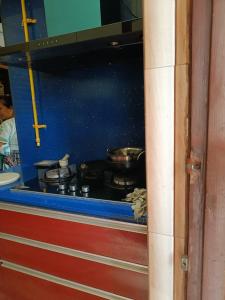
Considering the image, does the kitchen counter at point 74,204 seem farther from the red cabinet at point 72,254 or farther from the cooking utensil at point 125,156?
the cooking utensil at point 125,156

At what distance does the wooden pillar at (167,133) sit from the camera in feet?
1.34

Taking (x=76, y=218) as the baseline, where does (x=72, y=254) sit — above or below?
below

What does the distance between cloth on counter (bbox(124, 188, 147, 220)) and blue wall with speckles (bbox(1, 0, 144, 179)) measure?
411 millimetres

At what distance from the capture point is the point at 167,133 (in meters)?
0.44

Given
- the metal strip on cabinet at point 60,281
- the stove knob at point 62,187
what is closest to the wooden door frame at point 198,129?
the metal strip on cabinet at point 60,281

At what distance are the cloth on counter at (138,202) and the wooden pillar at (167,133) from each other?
0.38m

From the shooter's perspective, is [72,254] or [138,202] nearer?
[138,202]

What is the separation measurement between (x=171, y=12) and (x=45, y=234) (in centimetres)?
105

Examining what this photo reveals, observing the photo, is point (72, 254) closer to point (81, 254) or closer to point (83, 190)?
point (81, 254)

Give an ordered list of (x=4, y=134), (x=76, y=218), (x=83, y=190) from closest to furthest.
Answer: (x=76, y=218), (x=83, y=190), (x=4, y=134)

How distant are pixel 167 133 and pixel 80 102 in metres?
1.14

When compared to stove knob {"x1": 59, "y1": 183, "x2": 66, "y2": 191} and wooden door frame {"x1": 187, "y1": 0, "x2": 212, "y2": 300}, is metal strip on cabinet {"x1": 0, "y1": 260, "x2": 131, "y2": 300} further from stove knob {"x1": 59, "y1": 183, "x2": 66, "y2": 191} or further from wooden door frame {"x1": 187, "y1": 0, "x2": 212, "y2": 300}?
wooden door frame {"x1": 187, "y1": 0, "x2": 212, "y2": 300}

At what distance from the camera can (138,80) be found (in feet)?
4.30

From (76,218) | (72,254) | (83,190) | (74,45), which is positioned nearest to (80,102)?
(74,45)
